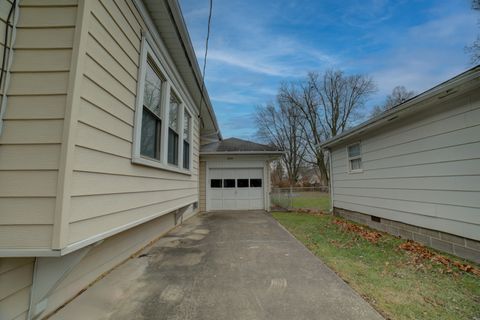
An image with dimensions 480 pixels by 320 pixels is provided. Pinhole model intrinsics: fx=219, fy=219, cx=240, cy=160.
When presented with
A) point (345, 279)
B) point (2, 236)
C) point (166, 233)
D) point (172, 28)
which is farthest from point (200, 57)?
point (345, 279)

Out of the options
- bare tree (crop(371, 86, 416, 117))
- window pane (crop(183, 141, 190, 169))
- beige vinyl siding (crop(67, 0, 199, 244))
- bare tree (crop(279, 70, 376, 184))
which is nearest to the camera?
beige vinyl siding (crop(67, 0, 199, 244))

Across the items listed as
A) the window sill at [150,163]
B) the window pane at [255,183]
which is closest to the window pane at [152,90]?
the window sill at [150,163]

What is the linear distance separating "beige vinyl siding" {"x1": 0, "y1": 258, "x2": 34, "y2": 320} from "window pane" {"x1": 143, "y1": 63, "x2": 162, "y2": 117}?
2.49 m

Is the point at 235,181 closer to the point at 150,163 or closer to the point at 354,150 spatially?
the point at 354,150

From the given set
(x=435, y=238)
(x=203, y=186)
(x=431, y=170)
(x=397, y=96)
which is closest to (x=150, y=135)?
(x=431, y=170)

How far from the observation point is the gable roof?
3521mm

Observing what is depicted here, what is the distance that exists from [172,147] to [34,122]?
324 cm

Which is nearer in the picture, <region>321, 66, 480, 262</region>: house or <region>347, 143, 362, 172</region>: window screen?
<region>321, 66, 480, 262</region>: house

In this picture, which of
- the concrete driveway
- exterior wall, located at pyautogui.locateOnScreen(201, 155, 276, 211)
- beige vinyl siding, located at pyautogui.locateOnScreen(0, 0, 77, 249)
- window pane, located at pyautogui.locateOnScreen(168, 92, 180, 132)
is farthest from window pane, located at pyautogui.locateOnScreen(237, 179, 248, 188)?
beige vinyl siding, located at pyautogui.locateOnScreen(0, 0, 77, 249)

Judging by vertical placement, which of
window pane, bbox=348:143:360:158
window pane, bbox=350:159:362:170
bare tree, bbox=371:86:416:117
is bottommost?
window pane, bbox=350:159:362:170

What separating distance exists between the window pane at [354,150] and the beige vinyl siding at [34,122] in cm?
785

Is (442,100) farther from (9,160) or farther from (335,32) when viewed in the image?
(335,32)

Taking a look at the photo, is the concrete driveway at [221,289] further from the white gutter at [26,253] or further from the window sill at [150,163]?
the window sill at [150,163]

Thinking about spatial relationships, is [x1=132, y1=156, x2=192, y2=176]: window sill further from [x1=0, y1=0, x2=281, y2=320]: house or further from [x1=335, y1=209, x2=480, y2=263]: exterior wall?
[x1=335, y1=209, x2=480, y2=263]: exterior wall
